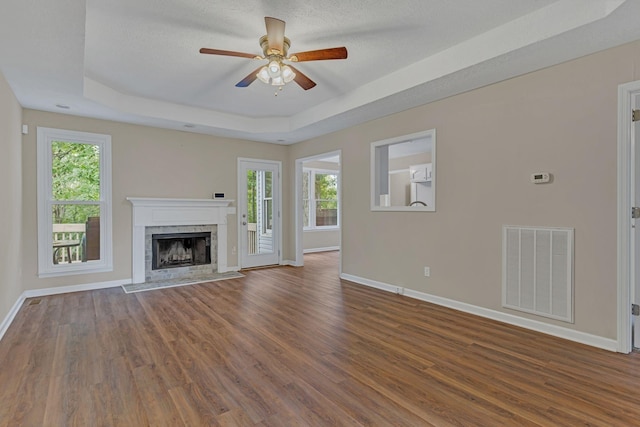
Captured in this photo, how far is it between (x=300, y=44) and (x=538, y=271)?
3.21 metres

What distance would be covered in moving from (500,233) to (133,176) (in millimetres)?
5274

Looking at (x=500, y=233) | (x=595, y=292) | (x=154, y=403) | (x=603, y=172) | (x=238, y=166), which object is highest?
(x=238, y=166)

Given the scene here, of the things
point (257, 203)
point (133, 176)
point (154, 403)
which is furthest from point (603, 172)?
point (133, 176)

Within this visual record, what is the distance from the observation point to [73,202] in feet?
15.6

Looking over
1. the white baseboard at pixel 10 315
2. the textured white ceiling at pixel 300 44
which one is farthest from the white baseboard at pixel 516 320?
the white baseboard at pixel 10 315

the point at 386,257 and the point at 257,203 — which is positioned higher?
the point at 257,203

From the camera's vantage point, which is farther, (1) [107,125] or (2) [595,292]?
(1) [107,125]

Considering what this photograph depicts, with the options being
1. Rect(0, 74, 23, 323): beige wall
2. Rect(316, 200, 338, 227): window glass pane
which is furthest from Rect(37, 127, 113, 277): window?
Rect(316, 200, 338, 227): window glass pane

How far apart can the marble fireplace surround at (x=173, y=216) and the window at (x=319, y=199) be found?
10.0 feet

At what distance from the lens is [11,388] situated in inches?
86.8

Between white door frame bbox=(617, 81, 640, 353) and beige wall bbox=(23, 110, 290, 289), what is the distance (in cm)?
542

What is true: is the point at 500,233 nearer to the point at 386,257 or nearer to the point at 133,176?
the point at 386,257

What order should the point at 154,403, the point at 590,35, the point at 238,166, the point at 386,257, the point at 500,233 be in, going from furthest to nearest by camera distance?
the point at 238,166
the point at 386,257
the point at 500,233
the point at 590,35
the point at 154,403

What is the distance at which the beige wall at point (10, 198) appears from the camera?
3.22 metres
